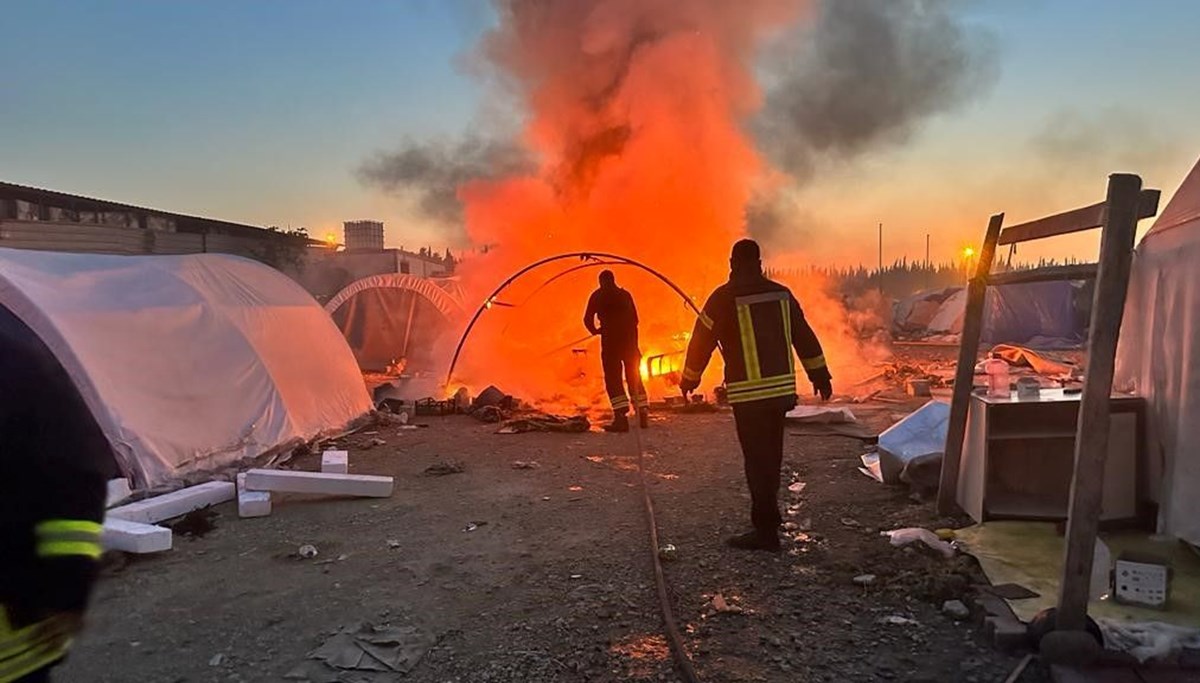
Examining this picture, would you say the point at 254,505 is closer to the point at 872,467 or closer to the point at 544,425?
the point at 544,425

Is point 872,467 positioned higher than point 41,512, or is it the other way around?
point 41,512

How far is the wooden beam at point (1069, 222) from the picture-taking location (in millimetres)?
3893

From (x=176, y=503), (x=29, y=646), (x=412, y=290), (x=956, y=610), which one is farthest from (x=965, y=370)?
(x=412, y=290)

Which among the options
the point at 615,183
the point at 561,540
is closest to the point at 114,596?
the point at 561,540

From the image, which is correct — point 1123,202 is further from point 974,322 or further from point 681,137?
point 681,137

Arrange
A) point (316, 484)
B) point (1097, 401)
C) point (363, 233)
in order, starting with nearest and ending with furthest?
1. point (1097, 401)
2. point (316, 484)
3. point (363, 233)

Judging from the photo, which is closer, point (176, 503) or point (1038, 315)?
point (176, 503)

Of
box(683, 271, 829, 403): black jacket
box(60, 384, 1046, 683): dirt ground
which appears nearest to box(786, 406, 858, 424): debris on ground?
box(60, 384, 1046, 683): dirt ground

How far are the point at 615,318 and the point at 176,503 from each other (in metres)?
5.67

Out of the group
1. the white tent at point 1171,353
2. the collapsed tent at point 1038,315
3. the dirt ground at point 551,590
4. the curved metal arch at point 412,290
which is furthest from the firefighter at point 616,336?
the collapsed tent at point 1038,315

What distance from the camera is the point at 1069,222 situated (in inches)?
175

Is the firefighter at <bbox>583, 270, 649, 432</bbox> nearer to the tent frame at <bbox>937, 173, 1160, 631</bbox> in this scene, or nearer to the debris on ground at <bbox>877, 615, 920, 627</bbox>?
the debris on ground at <bbox>877, 615, 920, 627</bbox>

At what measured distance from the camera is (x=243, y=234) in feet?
81.3

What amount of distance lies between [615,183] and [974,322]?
413 inches
